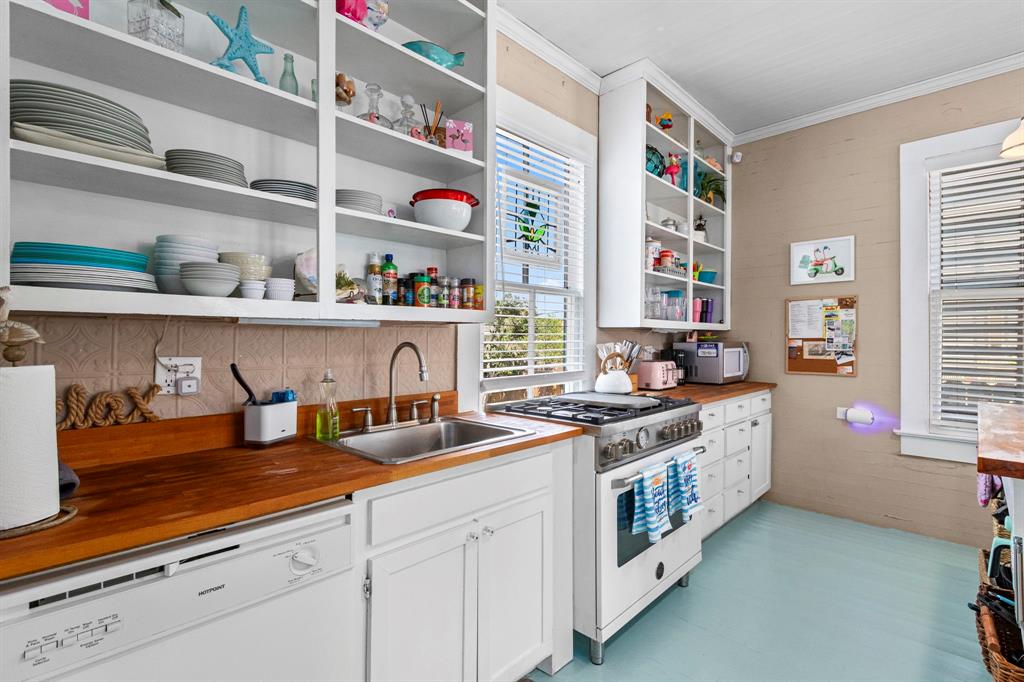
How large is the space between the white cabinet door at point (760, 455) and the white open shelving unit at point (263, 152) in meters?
2.55

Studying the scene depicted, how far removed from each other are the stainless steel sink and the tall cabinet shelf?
1.42 meters

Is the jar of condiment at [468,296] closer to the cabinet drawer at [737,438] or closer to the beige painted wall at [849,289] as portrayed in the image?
the cabinet drawer at [737,438]

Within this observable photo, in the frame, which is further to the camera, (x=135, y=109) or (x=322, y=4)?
(x=322, y=4)

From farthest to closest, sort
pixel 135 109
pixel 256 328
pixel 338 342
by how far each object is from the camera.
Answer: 1. pixel 338 342
2. pixel 256 328
3. pixel 135 109

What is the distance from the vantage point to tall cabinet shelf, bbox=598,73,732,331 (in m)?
3.06

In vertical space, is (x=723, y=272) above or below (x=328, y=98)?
below

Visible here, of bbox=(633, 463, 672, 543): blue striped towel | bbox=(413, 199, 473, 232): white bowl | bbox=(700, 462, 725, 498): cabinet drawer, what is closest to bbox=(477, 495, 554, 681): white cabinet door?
bbox=(633, 463, 672, 543): blue striped towel

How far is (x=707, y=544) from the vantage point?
3.10m

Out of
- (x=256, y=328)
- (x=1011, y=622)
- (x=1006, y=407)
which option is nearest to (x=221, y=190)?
(x=256, y=328)

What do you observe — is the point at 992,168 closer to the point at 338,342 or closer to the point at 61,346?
the point at 338,342

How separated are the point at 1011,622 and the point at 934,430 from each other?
77.3 inches

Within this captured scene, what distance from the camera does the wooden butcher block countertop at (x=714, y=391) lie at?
3029mm

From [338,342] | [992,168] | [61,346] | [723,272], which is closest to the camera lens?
[61,346]

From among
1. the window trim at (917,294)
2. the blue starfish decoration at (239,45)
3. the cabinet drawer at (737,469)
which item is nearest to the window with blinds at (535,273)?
the cabinet drawer at (737,469)
